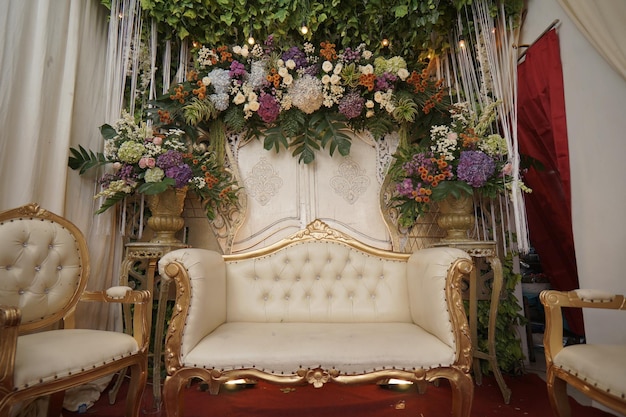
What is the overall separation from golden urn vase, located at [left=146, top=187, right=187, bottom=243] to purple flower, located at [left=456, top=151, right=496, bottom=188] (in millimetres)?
1777

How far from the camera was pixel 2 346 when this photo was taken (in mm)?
1073

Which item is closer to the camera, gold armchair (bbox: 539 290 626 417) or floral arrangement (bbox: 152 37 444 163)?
gold armchair (bbox: 539 290 626 417)

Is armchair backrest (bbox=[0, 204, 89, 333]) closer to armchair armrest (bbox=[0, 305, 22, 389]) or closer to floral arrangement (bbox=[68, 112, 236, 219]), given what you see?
floral arrangement (bbox=[68, 112, 236, 219])

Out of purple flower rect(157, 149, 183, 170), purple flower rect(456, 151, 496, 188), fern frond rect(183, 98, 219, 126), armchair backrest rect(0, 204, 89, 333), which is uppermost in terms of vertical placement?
fern frond rect(183, 98, 219, 126)

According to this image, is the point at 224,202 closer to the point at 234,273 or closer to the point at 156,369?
the point at 234,273

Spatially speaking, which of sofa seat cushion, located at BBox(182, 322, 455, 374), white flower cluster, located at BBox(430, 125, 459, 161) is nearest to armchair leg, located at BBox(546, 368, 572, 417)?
sofa seat cushion, located at BBox(182, 322, 455, 374)

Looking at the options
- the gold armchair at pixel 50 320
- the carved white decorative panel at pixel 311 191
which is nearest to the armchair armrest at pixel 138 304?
the gold armchair at pixel 50 320

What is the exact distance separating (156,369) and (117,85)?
1.92 metres

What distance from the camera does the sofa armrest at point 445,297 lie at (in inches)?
57.6

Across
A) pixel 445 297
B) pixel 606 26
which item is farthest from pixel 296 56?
pixel 445 297

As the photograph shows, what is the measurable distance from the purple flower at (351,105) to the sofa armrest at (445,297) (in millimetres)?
1190

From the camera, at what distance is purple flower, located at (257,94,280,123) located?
242cm

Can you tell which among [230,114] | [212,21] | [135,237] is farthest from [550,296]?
[212,21]

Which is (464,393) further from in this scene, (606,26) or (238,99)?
(238,99)
